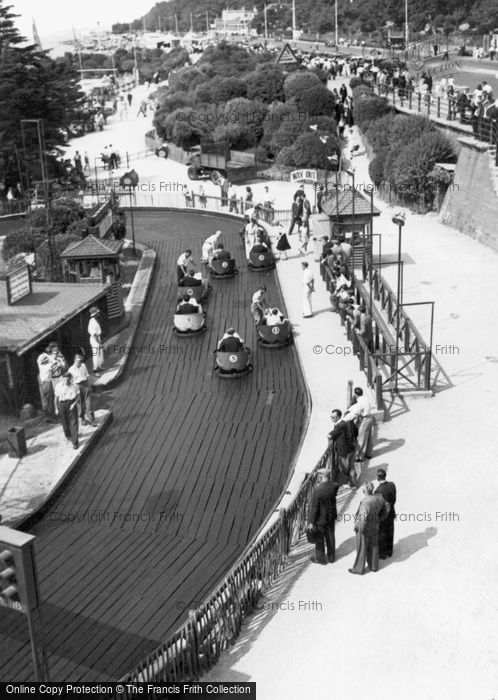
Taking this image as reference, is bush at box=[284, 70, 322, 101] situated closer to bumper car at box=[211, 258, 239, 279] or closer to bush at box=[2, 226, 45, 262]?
bush at box=[2, 226, 45, 262]

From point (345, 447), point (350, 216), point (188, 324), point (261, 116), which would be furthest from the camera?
point (261, 116)

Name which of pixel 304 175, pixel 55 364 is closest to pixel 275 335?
pixel 55 364

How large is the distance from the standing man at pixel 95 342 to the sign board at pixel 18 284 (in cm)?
166

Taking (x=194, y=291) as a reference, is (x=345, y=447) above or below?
above

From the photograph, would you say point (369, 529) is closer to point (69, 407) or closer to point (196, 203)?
point (69, 407)

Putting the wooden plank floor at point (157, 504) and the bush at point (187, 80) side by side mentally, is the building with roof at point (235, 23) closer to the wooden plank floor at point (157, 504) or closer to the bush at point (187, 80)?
the bush at point (187, 80)

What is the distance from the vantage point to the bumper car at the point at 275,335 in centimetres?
2106

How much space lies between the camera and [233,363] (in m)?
19.4

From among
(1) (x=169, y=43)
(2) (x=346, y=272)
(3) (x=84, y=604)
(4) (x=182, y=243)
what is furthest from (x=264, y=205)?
(1) (x=169, y=43)

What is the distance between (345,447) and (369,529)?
107 inches

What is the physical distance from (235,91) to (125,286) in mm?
33958

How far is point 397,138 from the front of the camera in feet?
125

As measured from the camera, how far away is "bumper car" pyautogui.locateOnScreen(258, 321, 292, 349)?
21062 mm

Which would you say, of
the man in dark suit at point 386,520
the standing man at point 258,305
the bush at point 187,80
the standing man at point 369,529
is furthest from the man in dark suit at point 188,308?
the bush at point 187,80
